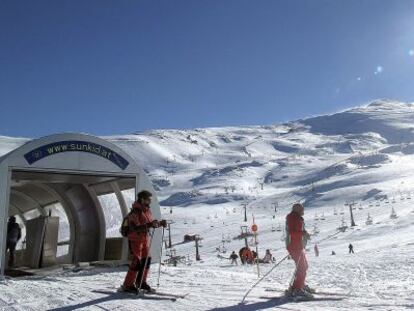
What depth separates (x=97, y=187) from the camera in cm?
1852

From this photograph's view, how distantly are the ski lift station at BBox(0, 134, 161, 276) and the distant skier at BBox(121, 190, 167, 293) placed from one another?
5.48m

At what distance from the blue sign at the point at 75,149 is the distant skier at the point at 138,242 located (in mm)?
5762

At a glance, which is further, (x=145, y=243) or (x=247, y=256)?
(x=247, y=256)

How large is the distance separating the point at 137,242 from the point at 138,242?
0.02 metres

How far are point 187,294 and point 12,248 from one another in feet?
30.9

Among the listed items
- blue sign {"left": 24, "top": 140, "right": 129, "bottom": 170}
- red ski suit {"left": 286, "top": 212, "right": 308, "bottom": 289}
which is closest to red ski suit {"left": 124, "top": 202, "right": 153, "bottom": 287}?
red ski suit {"left": 286, "top": 212, "right": 308, "bottom": 289}

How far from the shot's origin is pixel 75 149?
15195 millimetres

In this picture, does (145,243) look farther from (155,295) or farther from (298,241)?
(298,241)

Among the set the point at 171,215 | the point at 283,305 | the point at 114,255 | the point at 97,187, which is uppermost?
the point at 171,215

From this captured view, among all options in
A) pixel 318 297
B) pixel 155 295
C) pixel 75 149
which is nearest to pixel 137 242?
pixel 155 295

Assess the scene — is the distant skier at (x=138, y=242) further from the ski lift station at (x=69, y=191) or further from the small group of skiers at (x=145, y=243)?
the ski lift station at (x=69, y=191)

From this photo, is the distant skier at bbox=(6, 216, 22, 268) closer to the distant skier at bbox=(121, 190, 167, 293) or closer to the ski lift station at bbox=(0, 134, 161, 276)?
the ski lift station at bbox=(0, 134, 161, 276)

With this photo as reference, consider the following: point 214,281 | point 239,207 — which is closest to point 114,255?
point 214,281

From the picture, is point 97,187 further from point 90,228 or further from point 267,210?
point 267,210
